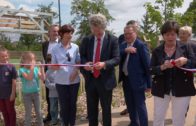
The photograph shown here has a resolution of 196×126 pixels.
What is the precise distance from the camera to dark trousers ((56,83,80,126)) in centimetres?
585

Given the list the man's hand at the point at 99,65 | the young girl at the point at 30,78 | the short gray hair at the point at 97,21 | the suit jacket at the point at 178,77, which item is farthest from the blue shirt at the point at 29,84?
the suit jacket at the point at 178,77

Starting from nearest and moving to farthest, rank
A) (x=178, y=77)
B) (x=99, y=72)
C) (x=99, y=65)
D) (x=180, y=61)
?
(x=180, y=61), (x=178, y=77), (x=99, y=65), (x=99, y=72)

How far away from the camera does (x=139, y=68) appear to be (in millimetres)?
5703

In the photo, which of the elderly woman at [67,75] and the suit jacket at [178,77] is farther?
the elderly woman at [67,75]

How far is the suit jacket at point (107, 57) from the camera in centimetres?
542

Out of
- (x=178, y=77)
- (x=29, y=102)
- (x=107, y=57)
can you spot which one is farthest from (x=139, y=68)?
(x=29, y=102)

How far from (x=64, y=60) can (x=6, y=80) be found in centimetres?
105

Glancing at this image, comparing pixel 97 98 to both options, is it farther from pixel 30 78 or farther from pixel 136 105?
pixel 30 78

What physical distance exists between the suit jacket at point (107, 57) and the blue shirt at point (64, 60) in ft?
1.23

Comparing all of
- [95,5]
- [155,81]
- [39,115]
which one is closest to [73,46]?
[39,115]

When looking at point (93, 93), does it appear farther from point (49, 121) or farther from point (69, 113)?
point (49, 121)

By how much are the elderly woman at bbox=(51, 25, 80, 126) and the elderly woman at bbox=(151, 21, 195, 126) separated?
1.60m

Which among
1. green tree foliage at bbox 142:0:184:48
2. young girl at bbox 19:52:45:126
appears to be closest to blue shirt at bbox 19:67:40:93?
young girl at bbox 19:52:45:126

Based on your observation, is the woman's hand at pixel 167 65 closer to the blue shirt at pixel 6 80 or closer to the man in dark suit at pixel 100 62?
the man in dark suit at pixel 100 62
